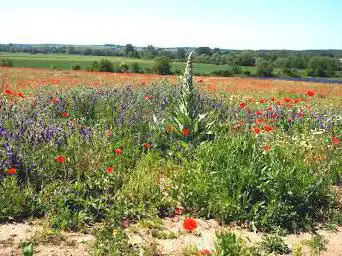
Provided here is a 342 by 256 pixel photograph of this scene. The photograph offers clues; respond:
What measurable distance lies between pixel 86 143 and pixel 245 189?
8.86 ft

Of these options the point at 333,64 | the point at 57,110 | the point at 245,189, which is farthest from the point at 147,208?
the point at 333,64

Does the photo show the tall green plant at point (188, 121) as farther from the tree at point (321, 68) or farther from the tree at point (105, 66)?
the tree at point (321, 68)

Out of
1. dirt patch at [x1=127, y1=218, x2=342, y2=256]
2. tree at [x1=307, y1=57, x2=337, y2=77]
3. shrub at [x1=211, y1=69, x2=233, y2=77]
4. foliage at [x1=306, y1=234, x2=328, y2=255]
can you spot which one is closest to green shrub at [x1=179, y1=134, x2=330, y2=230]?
dirt patch at [x1=127, y1=218, x2=342, y2=256]

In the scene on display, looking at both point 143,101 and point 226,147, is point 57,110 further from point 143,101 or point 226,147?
point 226,147

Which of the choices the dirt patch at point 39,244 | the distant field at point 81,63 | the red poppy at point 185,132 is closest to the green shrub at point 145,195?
the dirt patch at point 39,244

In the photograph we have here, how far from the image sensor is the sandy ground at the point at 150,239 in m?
4.17

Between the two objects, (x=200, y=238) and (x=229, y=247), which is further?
(x=200, y=238)

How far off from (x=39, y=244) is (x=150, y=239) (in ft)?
3.97

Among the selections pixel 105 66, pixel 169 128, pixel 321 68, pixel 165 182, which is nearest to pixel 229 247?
pixel 165 182

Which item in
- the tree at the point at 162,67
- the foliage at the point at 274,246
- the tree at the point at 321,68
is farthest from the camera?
the tree at the point at 321,68

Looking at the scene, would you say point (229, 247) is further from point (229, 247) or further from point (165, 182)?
point (165, 182)

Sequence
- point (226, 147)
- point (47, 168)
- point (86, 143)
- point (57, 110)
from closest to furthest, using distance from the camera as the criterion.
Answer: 1. point (47, 168)
2. point (226, 147)
3. point (86, 143)
4. point (57, 110)

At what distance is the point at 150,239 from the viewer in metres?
4.53

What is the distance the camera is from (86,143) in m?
6.44
